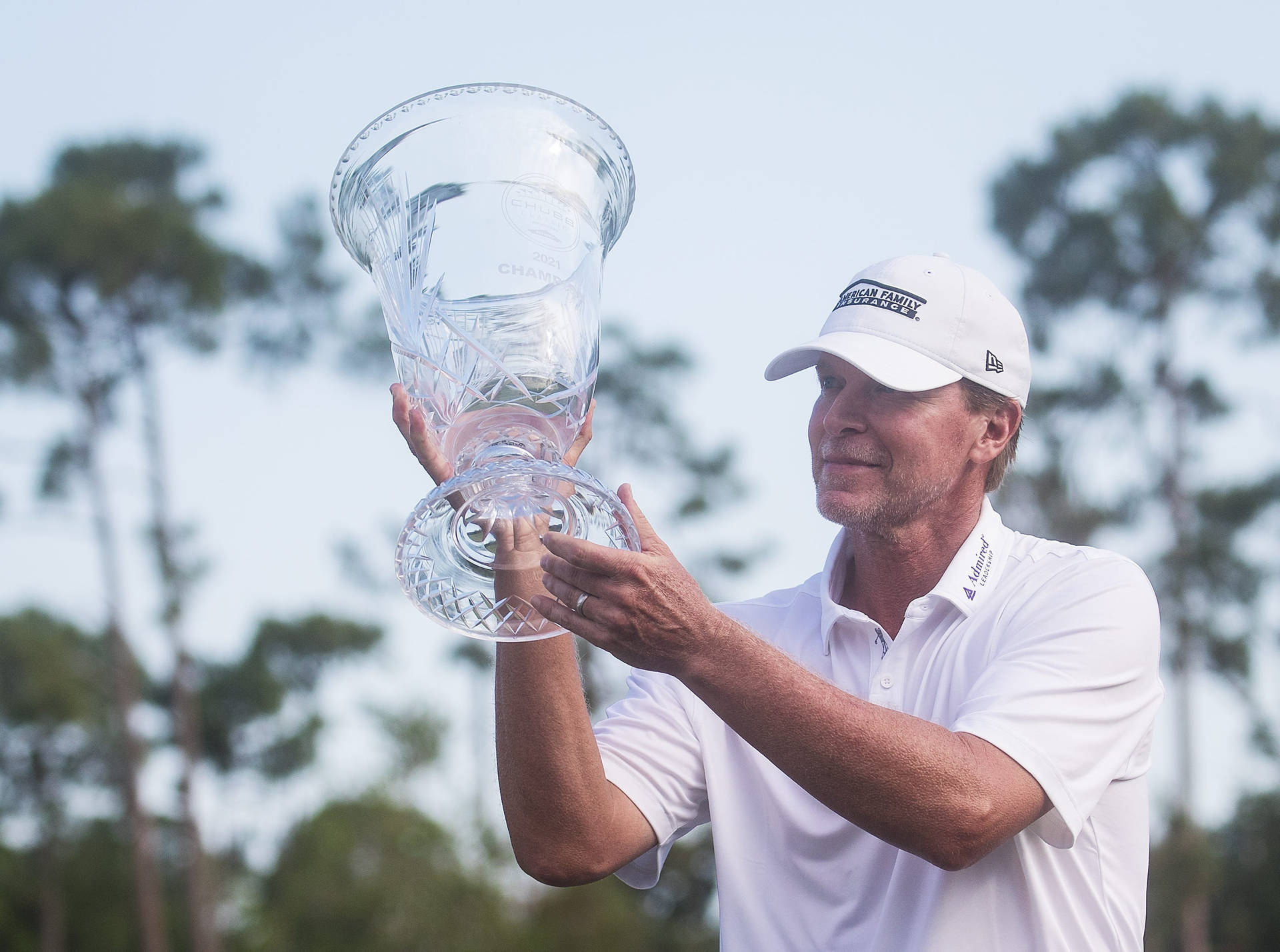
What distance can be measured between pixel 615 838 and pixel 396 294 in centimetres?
110

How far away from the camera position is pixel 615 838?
8.52 ft

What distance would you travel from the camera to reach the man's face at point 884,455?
108 inches

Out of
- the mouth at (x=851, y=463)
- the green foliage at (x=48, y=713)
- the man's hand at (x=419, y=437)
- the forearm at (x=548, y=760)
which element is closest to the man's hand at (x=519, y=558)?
the man's hand at (x=419, y=437)

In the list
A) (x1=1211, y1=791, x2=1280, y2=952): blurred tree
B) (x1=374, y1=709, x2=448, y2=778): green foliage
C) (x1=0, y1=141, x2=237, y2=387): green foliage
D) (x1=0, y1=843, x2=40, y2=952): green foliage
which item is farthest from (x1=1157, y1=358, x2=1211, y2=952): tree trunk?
(x1=0, y1=843, x2=40, y2=952): green foliage

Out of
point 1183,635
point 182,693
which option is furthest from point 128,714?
point 1183,635

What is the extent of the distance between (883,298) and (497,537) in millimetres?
1086

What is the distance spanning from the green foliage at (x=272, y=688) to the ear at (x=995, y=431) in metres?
20.5

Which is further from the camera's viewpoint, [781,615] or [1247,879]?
[1247,879]

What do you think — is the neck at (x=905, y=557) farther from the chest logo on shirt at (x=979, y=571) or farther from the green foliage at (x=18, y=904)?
the green foliage at (x=18, y=904)

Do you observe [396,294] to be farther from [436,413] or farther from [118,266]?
[118,266]

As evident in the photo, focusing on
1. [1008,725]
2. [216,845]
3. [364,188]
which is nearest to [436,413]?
[364,188]

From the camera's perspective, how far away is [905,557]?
2.79m

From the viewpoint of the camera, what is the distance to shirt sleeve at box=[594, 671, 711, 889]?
2.67 meters

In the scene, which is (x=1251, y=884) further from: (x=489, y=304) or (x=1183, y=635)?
(x=489, y=304)
